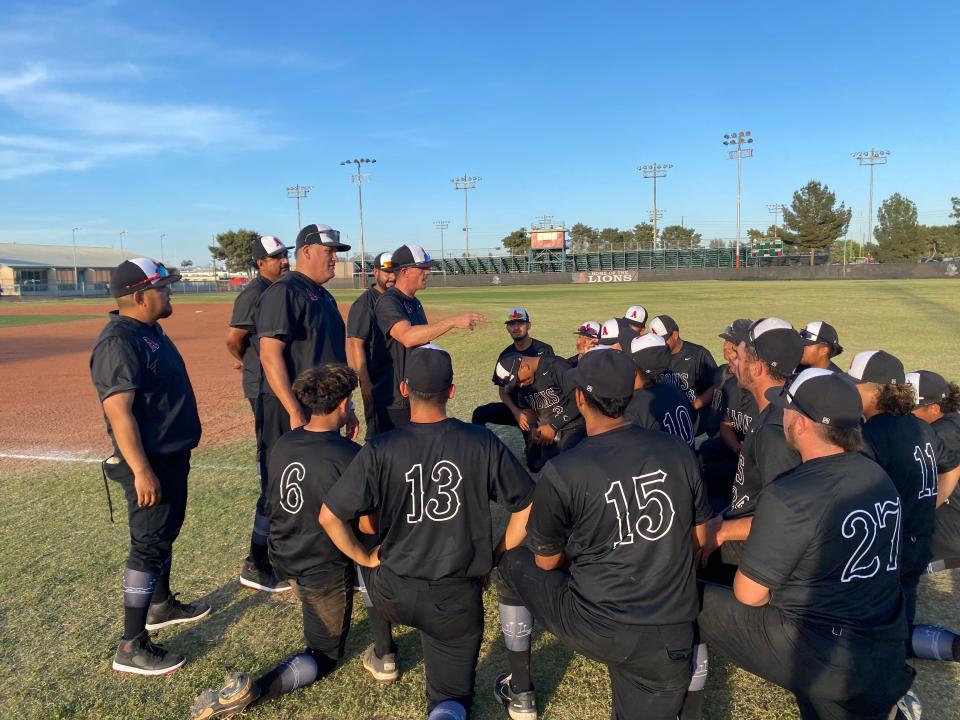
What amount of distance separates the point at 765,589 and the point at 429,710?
158 centimetres

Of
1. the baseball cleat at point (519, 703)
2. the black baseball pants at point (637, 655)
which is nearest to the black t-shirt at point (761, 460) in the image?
the black baseball pants at point (637, 655)

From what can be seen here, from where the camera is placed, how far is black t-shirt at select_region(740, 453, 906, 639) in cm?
241

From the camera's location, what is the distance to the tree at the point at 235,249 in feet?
308

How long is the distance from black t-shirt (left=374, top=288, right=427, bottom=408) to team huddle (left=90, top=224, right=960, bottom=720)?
80 cm

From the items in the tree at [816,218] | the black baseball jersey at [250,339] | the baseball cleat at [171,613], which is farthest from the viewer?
the tree at [816,218]

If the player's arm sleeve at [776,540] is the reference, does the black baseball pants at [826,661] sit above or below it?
below

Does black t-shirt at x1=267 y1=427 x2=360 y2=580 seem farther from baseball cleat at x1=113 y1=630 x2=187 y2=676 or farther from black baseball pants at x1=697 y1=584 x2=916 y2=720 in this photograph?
black baseball pants at x1=697 y1=584 x2=916 y2=720

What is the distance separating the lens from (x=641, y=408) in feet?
13.9

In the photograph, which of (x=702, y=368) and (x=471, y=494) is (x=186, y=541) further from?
(x=702, y=368)

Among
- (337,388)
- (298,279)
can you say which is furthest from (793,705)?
(298,279)

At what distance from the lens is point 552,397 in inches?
250

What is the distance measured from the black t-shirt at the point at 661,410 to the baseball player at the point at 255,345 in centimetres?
253

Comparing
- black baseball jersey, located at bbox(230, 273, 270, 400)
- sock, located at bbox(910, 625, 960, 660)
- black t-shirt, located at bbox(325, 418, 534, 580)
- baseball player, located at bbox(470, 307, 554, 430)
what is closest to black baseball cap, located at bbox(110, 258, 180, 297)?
black baseball jersey, located at bbox(230, 273, 270, 400)

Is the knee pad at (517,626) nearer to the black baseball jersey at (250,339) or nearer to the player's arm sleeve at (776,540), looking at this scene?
the player's arm sleeve at (776,540)
